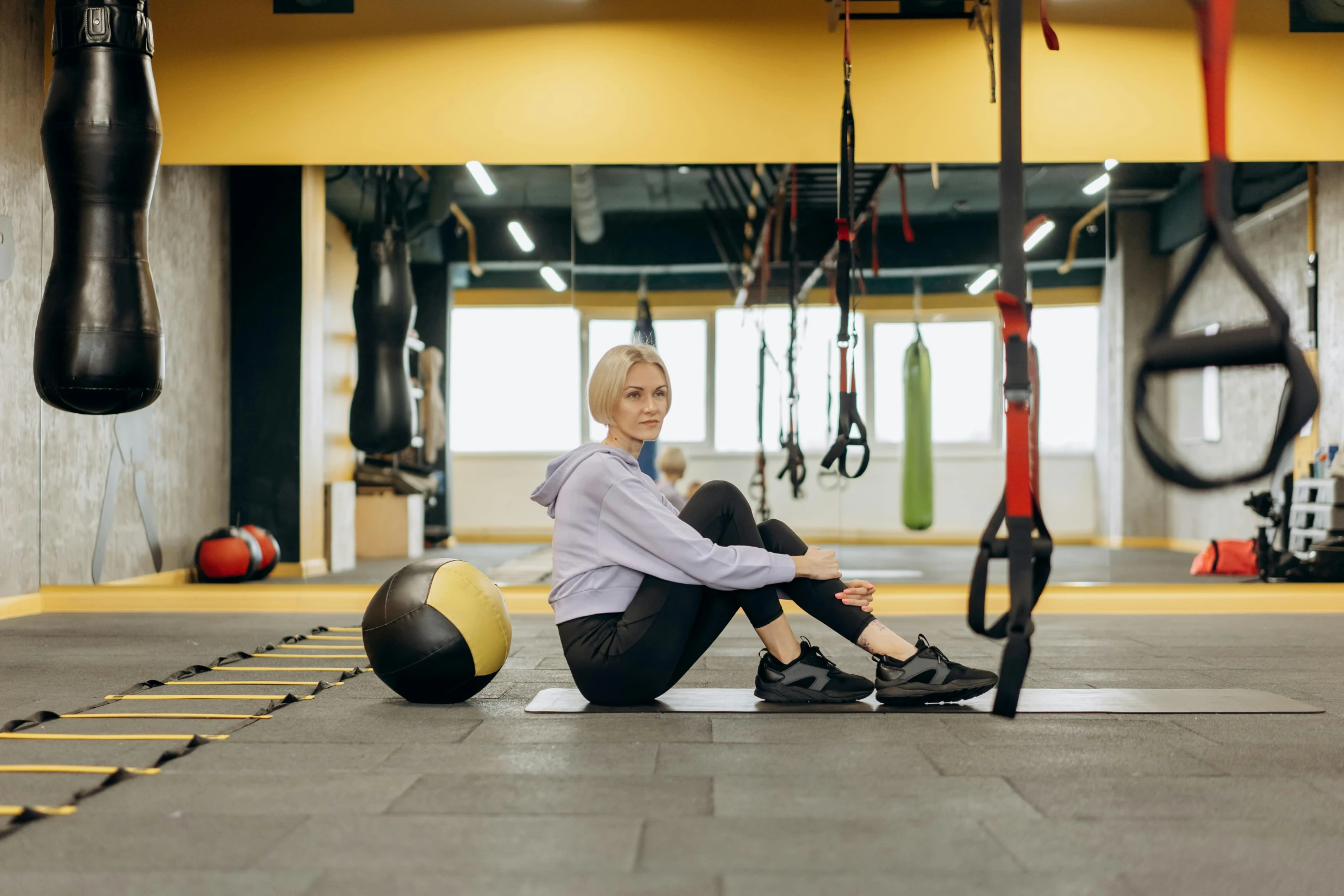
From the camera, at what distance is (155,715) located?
279cm

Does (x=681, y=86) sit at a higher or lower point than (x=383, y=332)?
higher

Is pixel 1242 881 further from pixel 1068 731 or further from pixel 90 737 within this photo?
pixel 90 737

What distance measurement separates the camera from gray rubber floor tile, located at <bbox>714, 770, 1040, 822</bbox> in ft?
6.16

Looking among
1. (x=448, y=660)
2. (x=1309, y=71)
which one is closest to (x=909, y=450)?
(x=1309, y=71)

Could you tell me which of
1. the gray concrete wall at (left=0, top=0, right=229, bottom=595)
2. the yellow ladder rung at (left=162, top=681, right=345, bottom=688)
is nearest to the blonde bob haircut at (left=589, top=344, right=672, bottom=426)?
the yellow ladder rung at (left=162, top=681, right=345, bottom=688)

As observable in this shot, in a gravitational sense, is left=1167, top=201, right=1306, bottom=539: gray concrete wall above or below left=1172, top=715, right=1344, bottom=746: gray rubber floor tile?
above

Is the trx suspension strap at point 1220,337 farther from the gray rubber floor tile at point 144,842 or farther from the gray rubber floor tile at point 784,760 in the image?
the gray rubber floor tile at point 144,842

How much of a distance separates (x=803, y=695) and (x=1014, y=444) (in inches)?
49.2

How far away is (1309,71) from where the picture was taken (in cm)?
596

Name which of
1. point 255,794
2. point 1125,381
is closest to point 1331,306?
point 1125,381

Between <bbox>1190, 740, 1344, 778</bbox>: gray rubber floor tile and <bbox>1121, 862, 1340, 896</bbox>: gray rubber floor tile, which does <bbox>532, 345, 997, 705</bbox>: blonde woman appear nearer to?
<bbox>1190, 740, 1344, 778</bbox>: gray rubber floor tile

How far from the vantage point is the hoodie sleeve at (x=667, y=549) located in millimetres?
2582

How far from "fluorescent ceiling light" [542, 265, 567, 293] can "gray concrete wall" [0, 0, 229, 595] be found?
77.5 inches

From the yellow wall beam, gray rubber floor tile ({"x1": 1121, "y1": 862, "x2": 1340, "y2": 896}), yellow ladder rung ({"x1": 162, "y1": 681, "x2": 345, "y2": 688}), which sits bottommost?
yellow ladder rung ({"x1": 162, "y1": 681, "x2": 345, "y2": 688})
